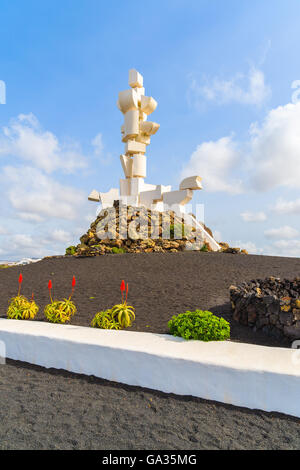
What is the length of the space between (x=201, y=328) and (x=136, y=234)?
45.2 ft

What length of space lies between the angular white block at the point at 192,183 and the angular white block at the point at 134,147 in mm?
4571

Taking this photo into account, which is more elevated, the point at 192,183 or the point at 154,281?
the point at 192,183

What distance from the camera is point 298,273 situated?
11.5 m

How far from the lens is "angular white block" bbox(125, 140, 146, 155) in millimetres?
22672

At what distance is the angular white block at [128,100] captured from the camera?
22.6 metres

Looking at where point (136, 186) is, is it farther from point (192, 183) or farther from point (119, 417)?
point (119, 417)

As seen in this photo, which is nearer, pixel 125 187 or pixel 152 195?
pixel 152 195

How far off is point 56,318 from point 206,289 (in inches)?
190

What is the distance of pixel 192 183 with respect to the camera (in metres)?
20.5

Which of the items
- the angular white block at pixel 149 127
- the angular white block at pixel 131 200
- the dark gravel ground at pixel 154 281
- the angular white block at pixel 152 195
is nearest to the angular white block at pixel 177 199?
the angular white block at pixel 152 195

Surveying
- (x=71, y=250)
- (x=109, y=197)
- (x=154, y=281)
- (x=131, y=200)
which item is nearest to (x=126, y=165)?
(x=109, y=197)

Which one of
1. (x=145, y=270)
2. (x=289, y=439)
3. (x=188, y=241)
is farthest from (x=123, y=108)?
(x=289, y=439)

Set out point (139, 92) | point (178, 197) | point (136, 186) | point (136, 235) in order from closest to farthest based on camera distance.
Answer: point (136, 235)
point (178, 197)
point (136, 186)
point (139, 92)
